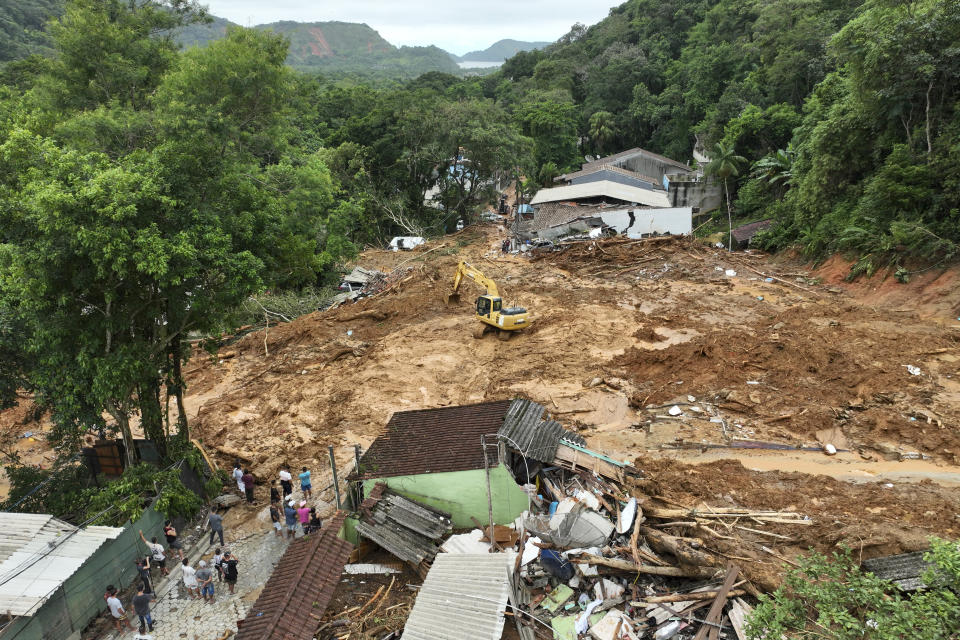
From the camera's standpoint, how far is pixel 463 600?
7.80 m

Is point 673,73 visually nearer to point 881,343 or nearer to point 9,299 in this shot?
point 881,343

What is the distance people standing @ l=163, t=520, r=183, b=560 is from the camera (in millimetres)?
10812

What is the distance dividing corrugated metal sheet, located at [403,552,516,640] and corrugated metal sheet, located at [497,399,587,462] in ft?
Answer: 8.73

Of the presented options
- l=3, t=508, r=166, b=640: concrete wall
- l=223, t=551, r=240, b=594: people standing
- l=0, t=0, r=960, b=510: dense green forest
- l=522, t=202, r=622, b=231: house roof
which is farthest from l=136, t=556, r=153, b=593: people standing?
l=522, t=202, r=622, b=231: house roof

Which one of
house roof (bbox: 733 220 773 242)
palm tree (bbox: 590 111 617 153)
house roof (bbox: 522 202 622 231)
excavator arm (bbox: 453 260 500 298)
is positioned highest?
palm tree (bbox: 590 111 617 153)

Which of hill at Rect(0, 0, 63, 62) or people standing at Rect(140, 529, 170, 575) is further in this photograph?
hill at Rect(0, 0, 63, 62)

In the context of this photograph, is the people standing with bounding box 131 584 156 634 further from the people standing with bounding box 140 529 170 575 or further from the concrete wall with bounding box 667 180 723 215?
the concrete wall with bounding box 667 180 723 215

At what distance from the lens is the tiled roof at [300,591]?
25.0ft

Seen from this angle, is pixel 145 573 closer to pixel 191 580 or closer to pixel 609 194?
pixel 191 580

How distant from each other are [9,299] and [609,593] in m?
11.9

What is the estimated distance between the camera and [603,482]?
10.9 m

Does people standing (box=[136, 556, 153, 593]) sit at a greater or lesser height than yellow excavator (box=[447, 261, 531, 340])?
lesser

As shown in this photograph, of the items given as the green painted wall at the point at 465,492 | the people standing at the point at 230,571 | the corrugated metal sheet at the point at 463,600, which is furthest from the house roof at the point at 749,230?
the people standing at the point at 230,571

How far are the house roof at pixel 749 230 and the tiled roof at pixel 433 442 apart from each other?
25.5 m
